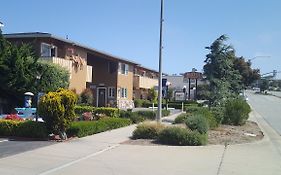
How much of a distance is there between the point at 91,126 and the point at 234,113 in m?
12.8

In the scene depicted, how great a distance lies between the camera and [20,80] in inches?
1015

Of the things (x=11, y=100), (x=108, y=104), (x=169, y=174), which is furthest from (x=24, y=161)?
(x=108, y=104)

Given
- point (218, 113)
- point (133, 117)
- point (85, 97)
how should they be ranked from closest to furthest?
point (133, 117) < point (218, 113) < point (85, 97)

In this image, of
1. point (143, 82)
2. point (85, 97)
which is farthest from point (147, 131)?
point (143, 82)

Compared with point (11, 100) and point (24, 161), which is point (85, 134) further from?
point (11, 100)

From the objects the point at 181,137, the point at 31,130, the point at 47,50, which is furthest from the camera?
the point at 47,50

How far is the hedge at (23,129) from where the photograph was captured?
54.0 feet

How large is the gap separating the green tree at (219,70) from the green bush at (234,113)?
3.30 feet

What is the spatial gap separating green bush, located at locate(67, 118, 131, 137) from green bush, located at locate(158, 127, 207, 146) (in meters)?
3.28

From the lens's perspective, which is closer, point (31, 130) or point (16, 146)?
point (16, 146)

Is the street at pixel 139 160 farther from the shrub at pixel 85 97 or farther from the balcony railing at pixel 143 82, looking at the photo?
the balcony railing at pixel 143 82

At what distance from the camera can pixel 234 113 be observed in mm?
28984

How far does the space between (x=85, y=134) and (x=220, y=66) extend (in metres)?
14.9

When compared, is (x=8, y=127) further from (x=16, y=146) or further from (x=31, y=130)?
(x=16, y=146)
